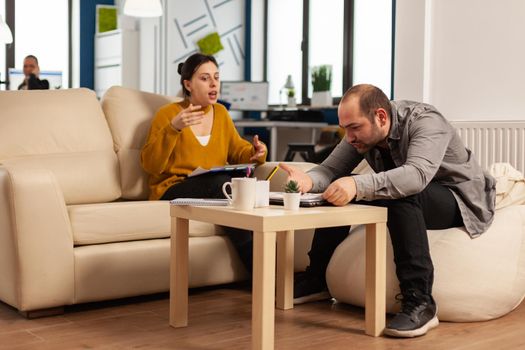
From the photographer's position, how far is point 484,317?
258 centimetres

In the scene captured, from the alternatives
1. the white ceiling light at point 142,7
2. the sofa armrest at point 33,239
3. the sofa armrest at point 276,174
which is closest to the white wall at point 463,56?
the white ceiling light at point 142,7

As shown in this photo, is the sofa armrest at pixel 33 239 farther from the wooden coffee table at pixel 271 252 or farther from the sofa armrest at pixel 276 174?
the sofa armrest at pixel 276 174

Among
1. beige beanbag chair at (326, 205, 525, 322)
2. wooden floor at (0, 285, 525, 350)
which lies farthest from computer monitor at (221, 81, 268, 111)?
beige beanbag chair at (326, 205, 525, 322)

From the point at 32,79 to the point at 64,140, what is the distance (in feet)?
11.3

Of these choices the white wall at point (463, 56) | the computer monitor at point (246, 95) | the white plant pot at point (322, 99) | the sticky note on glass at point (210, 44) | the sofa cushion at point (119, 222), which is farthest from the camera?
the sticky note on glass at point (210, 44)

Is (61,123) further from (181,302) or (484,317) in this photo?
(484,317)

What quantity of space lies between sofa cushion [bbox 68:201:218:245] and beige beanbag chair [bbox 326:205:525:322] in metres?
0.72

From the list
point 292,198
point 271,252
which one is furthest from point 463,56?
point 271,252

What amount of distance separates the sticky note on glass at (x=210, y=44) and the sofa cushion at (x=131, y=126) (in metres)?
4.60

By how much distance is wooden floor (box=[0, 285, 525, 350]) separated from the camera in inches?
89.5

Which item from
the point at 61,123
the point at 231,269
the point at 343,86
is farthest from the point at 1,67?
the point at 231,269

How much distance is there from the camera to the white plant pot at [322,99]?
23.3 ft

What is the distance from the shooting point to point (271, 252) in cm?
203

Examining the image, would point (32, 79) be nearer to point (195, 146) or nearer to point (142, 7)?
point (142, 7)
